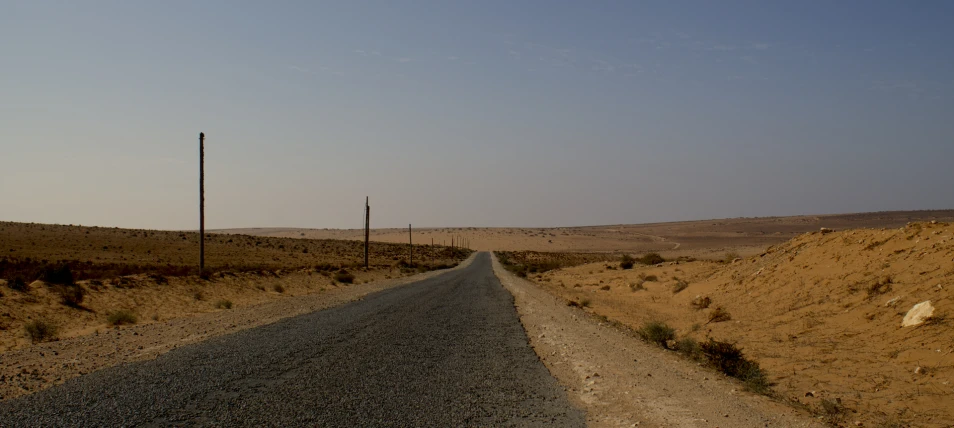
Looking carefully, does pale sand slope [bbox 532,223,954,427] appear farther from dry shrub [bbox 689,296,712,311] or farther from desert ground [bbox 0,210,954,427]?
dry shrub [bbox 689,296,712,311]

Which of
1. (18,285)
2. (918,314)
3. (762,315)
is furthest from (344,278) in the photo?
(918,314)

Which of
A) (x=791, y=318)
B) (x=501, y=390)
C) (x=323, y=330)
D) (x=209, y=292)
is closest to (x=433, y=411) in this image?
(x=501, y=390)

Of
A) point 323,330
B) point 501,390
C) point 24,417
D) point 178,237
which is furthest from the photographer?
point 178,237

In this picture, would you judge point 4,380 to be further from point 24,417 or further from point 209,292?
point 209,292

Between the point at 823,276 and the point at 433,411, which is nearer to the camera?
the point at 433,411

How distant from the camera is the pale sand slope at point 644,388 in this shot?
7.79 metres

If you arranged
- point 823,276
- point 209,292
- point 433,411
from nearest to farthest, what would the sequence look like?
point 433,411 → point 823,276 → point 209,292

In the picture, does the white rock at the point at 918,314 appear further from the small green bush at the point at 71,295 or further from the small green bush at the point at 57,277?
the small green bush at the point at 57,277

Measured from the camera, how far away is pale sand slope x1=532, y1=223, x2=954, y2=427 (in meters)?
9.20

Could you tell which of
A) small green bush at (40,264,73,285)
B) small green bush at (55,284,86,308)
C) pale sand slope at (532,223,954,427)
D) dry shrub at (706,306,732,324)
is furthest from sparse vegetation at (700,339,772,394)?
small green bush at (40,264,73,285)

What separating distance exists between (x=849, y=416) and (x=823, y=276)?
1203 centimetres

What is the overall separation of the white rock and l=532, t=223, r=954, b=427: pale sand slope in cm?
18

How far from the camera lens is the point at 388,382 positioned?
30.6ft

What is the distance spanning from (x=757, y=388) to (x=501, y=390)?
4.12 m
